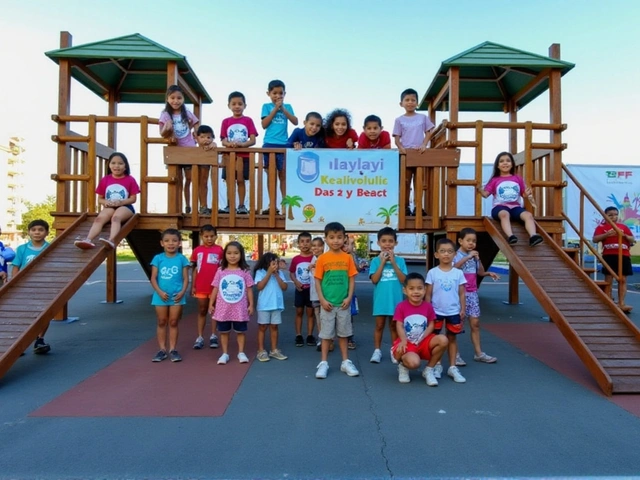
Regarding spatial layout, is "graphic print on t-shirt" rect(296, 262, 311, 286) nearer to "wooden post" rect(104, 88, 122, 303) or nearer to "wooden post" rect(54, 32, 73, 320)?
"wooden post" rect(54, 32, 73, 320)

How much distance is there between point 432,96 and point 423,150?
271 centimetres

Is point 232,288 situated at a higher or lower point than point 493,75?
lower

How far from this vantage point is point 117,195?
6.47 m

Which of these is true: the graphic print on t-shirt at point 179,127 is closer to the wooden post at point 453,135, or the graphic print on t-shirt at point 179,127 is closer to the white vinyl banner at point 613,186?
the wooden post at point 453,135

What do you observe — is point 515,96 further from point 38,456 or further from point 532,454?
point 38,456

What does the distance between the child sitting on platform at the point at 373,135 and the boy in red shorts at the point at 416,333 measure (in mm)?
3295

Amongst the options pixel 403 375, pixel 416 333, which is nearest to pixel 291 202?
pixel 416 333

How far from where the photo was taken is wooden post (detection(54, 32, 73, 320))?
6957 mm

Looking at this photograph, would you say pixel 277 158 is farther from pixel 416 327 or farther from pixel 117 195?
pixel 416 327

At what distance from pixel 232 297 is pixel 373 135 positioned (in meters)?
3.51

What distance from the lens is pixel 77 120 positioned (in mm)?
6992

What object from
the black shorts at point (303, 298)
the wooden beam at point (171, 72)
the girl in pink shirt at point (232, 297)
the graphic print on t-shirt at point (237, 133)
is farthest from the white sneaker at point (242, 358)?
the wooden beam at point (171, 72)

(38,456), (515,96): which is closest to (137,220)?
(38,456)

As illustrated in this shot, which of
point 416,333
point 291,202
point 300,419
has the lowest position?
point 300,419
